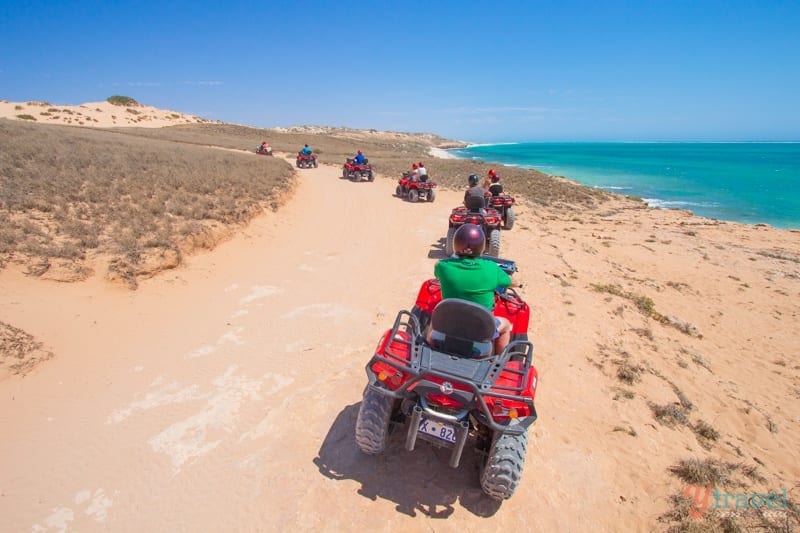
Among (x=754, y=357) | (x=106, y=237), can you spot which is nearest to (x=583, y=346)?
(x=754, y=357)

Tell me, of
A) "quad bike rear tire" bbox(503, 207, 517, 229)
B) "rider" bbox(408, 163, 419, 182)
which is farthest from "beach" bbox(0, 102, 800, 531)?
"rider" bbox(408, 163, 419, 182)

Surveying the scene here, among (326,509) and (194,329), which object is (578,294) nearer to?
(326,509)

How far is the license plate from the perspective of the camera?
2693mm

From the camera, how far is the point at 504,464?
2.71 meters

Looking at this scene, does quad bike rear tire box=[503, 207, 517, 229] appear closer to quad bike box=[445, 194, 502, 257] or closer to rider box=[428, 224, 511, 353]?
quad bike box=[445, 194, 502, 257]

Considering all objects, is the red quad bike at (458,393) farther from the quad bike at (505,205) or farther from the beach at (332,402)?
the quad bike at (505,205)

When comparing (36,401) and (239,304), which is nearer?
(36,401)

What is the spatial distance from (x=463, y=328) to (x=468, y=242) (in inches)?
32.1

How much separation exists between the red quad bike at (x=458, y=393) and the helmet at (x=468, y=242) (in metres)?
0.65

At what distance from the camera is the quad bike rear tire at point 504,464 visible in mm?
2715

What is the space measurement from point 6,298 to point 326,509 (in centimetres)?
564

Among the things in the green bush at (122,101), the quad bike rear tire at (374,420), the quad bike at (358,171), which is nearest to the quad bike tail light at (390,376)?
the quad bike rear tire at (374,420)

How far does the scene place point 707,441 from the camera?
402 cm

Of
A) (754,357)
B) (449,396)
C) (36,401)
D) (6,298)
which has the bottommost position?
(754,357)
